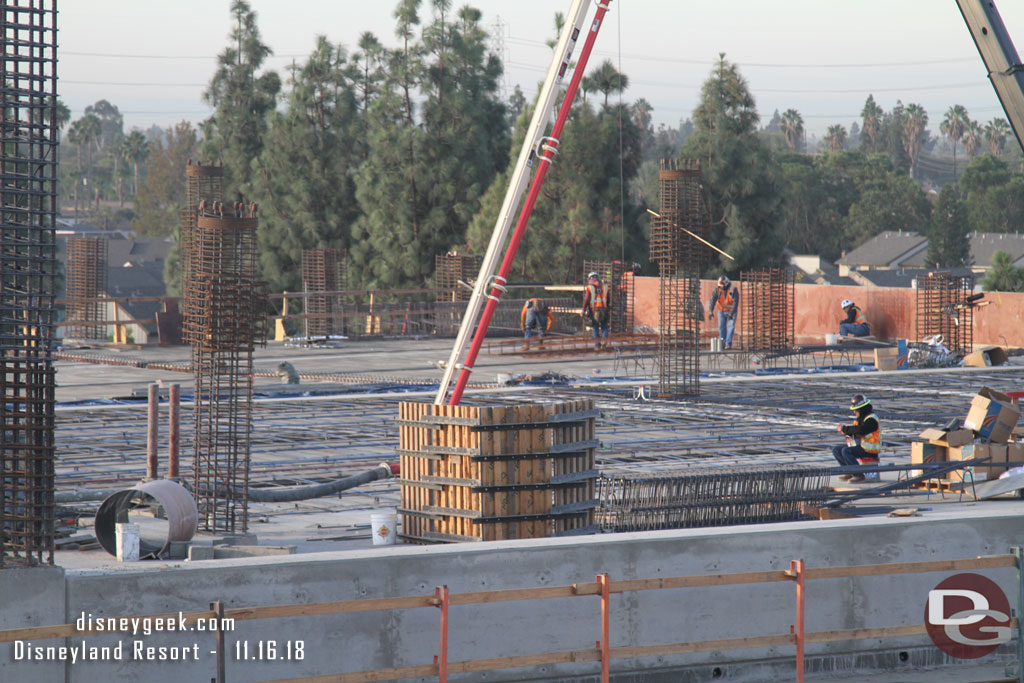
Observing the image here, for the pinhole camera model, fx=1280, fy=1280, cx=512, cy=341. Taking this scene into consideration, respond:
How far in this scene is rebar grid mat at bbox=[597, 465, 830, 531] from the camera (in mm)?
13430

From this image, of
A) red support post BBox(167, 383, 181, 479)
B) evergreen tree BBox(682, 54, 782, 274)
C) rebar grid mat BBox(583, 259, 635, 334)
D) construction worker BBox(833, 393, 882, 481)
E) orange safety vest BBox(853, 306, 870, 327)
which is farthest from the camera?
evergreen tree BBox(682, 54, 782, 274)

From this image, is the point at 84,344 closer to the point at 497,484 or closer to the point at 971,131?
the point at 497,484

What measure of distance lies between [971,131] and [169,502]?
167 m

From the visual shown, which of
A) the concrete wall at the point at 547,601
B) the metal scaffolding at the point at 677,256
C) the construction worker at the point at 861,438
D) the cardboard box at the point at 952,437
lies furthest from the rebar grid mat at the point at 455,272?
the concrete wall at the point at 547,601

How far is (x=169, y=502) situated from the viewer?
1199 cm

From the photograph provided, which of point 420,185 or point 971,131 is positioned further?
point 971,131

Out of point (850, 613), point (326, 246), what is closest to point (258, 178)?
point (326, 246)

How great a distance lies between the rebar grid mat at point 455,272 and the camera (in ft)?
147

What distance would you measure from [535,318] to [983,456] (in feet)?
73.2

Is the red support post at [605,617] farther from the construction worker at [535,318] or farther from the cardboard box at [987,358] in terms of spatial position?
the construction worker at [535,318]

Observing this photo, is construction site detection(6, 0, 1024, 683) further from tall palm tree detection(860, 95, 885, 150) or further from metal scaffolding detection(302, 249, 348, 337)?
tall palm tree detection(860, 95, 885, 150)

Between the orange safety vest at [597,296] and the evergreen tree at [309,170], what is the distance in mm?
26818

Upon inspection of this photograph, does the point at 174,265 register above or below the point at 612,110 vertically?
below

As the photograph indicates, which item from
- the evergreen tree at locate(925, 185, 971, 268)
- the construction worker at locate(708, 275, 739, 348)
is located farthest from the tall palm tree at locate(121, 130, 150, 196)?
the construction worker at locate(708, 275, 739, 348)
